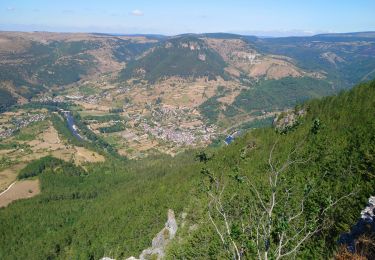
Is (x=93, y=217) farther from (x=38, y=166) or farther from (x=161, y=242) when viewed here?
(x=38, y=166)

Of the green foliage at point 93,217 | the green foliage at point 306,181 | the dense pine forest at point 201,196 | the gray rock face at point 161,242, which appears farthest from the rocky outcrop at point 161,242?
the green foliage at point 93,217

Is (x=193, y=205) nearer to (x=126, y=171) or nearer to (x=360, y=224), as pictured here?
(x=360, y=224)

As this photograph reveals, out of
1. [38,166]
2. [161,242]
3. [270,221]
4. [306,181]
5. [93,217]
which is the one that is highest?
[270,221]

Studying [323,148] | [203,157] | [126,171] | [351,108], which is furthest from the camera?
[126,171]

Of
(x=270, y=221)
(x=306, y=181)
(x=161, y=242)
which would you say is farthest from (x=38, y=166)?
(x=270, y=221)

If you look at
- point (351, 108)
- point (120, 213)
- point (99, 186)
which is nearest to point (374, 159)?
point (351, 108)

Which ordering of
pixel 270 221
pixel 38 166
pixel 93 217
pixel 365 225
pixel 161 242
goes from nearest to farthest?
1. pixel 270 221
2. pixel 365 225
3. pixel 161 242
4. pixel 93 217
5. pixel 38 166

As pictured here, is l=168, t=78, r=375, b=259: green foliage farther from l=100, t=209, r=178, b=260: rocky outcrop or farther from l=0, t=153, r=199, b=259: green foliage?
l=0, t=153, r=199, b=259: green foliage

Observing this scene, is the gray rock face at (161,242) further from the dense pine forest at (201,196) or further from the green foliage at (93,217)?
the green foliage at (93,217)

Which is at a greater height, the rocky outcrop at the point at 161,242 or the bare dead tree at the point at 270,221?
the bare dead tree at the point at 270,221

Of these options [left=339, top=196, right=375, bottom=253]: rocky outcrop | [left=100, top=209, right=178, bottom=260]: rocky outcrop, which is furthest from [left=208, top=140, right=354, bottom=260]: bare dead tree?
[left=100, top=209, right=178, bottom=260]: rocky outcrop

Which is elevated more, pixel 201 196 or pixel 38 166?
pixel 201 196
